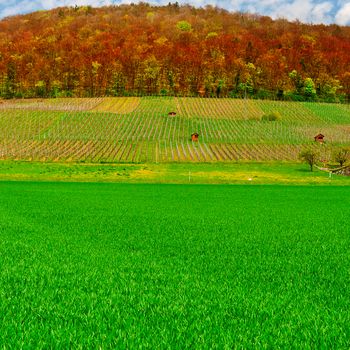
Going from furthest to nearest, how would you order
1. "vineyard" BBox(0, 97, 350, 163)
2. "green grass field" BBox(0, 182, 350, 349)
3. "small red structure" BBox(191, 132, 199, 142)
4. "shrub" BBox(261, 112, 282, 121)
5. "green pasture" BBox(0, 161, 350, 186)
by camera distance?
1. "shrub" BBox(261, 112, 282, 121)
2. "small red structure" BBox(191, 132, 199, 142)
3. "vineyard" BBox(0, 97, 350, 163)
4. "green pasture" BBox(0, 161, 350, 186)
5. "green grass field" BBox(0, 182, 350, 349)

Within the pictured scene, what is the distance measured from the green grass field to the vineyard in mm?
71950

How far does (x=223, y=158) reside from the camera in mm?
88688

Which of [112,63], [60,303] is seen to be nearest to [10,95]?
[112,63]

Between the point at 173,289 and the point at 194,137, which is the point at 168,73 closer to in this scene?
the point at 194,137

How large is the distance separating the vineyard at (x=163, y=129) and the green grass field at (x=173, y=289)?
72.0m

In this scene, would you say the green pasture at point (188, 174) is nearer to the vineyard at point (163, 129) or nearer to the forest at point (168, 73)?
the vineyard at point (163, 129)

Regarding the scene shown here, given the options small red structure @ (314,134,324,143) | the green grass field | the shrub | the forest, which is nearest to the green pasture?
small red structure @ (314,134,324,143)

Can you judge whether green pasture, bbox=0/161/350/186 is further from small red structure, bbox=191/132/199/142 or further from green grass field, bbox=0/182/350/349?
green grass field, bbox=0/182/350/349

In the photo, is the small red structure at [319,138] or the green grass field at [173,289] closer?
the green grass field at [173,289]

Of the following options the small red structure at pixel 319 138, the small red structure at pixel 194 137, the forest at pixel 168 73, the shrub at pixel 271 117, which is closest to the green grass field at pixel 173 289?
the small red structure at pixel 194 137

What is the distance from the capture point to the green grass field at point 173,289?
16.2 feet

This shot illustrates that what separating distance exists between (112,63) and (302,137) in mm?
87636

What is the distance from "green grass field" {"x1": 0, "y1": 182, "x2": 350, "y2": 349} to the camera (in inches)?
194

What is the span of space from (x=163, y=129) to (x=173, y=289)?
107 metres
